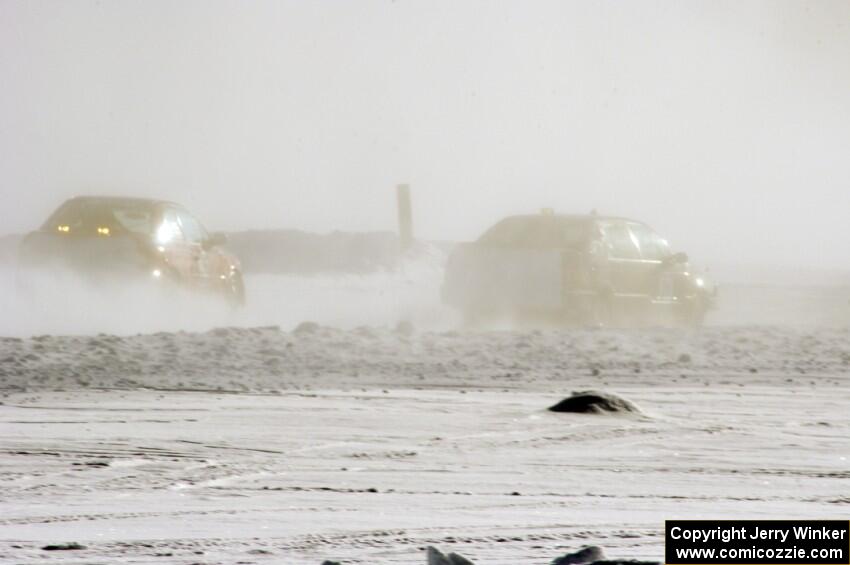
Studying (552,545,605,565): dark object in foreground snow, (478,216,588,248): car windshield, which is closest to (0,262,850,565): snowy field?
(552,545,605,565): dark object in foreground snow

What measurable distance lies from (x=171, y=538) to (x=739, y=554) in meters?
2.21

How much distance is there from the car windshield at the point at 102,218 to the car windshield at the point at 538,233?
13.4 ft

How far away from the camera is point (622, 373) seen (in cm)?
1582

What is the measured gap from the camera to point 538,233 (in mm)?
20047

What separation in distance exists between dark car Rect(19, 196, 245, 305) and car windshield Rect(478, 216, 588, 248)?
3.65 metres

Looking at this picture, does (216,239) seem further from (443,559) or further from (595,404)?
(443,559)

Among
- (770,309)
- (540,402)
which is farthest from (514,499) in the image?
(770,309)

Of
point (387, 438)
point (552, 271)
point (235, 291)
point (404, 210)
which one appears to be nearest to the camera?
point (387, 438)

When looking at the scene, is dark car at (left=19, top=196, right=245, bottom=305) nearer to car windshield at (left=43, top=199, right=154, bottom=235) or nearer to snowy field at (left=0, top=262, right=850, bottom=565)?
car windshield at (left=43, top=199, right=154, bottom=235)

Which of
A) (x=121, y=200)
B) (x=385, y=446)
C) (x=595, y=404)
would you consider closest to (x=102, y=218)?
(x=121, y=200)

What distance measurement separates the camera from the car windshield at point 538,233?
19875 millimetres

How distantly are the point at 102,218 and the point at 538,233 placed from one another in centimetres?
508

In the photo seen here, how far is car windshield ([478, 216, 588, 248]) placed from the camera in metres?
19.9

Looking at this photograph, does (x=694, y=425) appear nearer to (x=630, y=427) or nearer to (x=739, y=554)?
(x=630, y=427)
